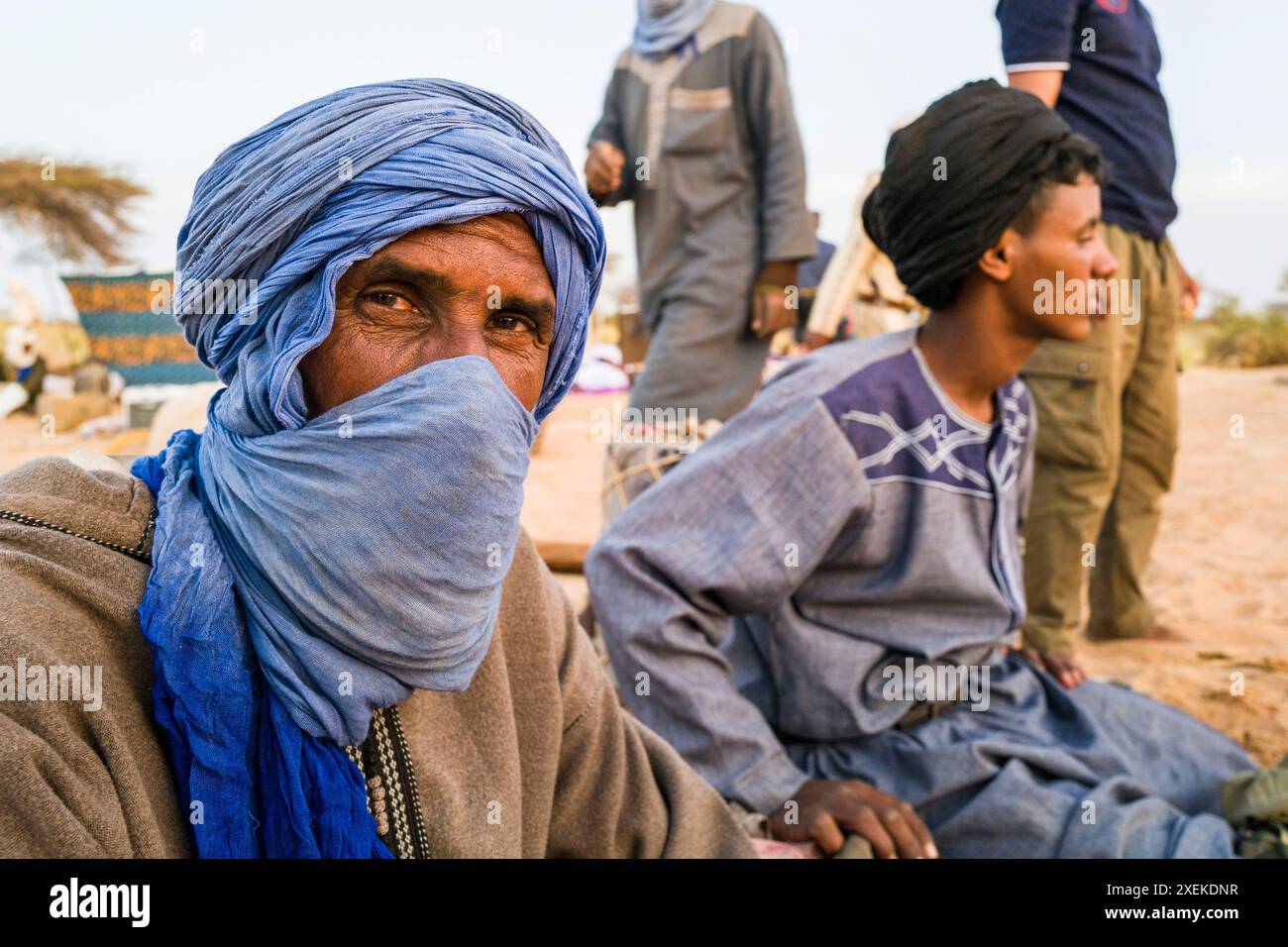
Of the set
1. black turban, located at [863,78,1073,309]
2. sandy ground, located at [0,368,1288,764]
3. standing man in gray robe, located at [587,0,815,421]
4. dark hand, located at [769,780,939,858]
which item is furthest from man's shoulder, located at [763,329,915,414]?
standing man in gray robe, located at [587,0,815,421]

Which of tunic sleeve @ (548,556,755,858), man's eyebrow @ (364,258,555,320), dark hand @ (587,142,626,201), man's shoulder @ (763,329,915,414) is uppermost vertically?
dark hand @ (587,142,626,201)

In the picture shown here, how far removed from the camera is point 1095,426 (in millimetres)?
4430

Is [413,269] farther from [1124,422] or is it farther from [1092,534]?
[1124,422]

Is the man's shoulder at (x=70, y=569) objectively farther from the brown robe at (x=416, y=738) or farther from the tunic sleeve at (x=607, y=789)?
the tunic sleeve at (x=607, y=789)

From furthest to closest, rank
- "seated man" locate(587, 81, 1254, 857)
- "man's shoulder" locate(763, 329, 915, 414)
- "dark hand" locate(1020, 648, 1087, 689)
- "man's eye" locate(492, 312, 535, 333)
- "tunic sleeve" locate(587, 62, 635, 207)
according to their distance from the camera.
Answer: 1. "tunic sleeve" locate(587, 62, 635, 207)
2. "dark hand" locate(1020, 648, 1087, 689)
3. "man's shoulder" locate(763, 329, 915, 414)
4. "seated man" locate(587, 81, 1254, 857)
5. "man's eye" locate(492, 312, 535, 333)

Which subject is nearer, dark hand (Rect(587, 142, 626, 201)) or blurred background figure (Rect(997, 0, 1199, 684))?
blurred background figure (Rect(997, 0, 1199, 684))

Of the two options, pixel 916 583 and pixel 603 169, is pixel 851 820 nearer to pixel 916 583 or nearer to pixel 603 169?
pixel 916 583

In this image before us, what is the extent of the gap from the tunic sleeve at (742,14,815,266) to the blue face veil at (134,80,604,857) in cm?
335

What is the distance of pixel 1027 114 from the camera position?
2885 mm

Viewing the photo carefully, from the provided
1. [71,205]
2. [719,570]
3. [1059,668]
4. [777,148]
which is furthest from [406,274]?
[71,205]

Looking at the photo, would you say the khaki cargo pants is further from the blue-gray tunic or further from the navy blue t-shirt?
the blue-gray tunic

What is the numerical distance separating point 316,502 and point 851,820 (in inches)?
50.6

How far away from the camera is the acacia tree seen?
16.8m
